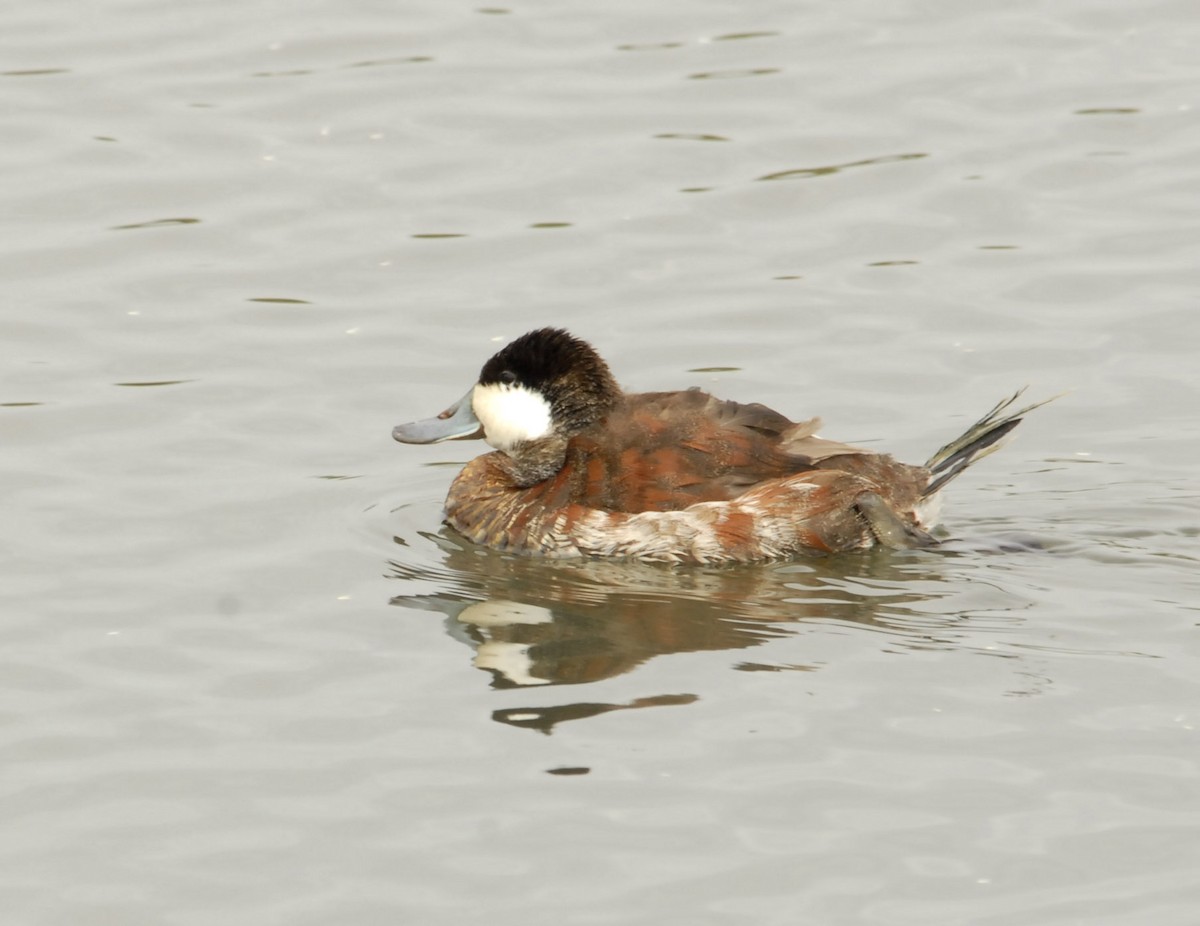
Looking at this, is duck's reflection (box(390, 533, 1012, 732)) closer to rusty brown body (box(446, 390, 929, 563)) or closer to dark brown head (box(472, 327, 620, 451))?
rusty brown body (box(446, 390, 929, 563))

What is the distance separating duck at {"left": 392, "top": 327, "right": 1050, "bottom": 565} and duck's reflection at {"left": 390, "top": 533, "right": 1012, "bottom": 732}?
0.30 ft

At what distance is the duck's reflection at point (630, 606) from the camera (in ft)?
25.8

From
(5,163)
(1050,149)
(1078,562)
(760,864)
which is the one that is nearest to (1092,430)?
(1078,562)

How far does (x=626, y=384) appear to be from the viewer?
10.9 m

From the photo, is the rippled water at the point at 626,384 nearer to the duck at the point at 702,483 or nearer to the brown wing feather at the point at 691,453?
the duck at the point at 702,483

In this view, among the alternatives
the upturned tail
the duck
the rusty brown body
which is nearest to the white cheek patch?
the duck

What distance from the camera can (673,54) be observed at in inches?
580

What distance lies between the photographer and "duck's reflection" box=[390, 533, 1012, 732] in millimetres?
7879

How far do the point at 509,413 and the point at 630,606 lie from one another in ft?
4.33

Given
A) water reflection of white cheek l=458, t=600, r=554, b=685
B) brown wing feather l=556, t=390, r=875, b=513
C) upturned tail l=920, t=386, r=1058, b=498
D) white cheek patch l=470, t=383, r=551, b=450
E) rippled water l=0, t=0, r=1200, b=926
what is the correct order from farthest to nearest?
white cheek patch l=470, t=383, r=551, b=450
upturned tail l=920, t=386, r=1058, b=498
brown wing feather l=556, t=390, r=875, b=513
water reflection of white cheek l=458, t=600, r=554, b=685
rippled water l=0, t=0, r=1200, b=926

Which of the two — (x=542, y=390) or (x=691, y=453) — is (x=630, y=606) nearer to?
(x=691, y=453)

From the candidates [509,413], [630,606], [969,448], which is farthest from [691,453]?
[969,448]

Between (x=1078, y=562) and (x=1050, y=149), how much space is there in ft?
17.1

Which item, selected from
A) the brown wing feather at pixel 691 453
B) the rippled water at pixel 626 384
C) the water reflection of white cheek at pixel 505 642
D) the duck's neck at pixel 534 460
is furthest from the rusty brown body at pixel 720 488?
the water reflection of white cheek at pixel 505 642
